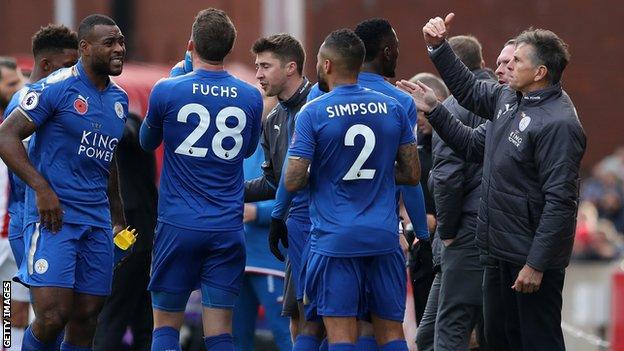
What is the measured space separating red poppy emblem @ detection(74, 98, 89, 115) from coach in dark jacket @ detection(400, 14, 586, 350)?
6.23 feet

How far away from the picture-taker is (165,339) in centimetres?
827

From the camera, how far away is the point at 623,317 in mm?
12367

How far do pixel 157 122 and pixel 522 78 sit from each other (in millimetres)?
2082

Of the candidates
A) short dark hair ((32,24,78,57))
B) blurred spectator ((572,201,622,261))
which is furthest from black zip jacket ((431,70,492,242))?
blurred spectator ((572,201,622,261))

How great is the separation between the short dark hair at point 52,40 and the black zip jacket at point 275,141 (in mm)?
1324

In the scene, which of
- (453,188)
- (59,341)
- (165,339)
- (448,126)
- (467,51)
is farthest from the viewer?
(467,51)

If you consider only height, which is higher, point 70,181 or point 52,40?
point 52,40

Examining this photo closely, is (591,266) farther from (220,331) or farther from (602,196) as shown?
(220,331)

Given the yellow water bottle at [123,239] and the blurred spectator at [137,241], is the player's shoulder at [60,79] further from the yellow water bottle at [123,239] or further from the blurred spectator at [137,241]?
the blurred spectator at [137,241]

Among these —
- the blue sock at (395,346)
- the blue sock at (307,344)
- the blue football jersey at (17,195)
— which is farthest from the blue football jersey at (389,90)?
the blue football jersey at (17,195)

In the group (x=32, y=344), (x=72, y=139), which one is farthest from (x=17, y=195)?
(x=32, y=344)

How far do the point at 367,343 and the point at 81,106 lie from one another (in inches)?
82.1

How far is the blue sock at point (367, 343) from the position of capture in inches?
316

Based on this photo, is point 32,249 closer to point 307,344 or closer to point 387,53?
point 307,344
